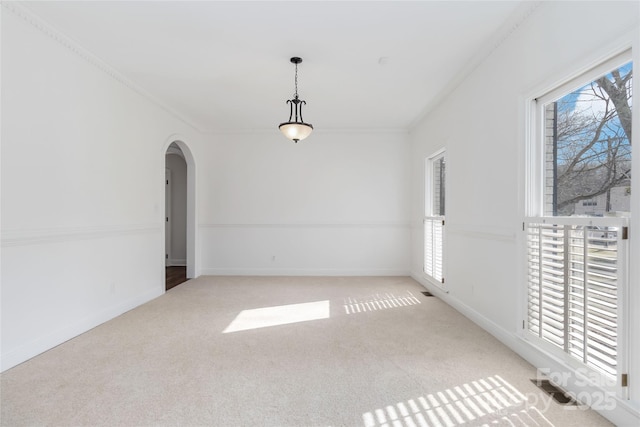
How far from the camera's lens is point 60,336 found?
277 centimetres

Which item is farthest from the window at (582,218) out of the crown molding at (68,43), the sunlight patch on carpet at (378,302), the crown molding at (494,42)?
the crown molding at (68,43)

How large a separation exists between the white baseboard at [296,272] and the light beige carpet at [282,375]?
211 cm

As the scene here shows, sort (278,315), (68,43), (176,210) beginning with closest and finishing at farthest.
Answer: (68,43) < (278,315) < (176,210)

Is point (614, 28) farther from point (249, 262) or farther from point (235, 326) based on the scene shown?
point (249, 262)

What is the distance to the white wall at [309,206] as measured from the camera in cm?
583

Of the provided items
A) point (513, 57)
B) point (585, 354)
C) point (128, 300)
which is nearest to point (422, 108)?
point (513, 57)

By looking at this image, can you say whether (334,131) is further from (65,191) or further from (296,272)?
(65,191)

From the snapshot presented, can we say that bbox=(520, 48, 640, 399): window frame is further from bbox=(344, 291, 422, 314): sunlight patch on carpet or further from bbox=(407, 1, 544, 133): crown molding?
bbox=(344, 291, 422, 314): sunlight patch on carpet

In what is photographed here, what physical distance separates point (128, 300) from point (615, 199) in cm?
459

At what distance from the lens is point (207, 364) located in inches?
94.3

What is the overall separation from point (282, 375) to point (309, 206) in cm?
387

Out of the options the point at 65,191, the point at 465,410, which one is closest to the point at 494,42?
the point at 465,410

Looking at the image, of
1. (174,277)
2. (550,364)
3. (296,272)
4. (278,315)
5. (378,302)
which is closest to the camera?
(550,364)

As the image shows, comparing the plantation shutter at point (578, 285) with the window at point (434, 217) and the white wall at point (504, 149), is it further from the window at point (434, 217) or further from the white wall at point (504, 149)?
the window at point (434, 217)
